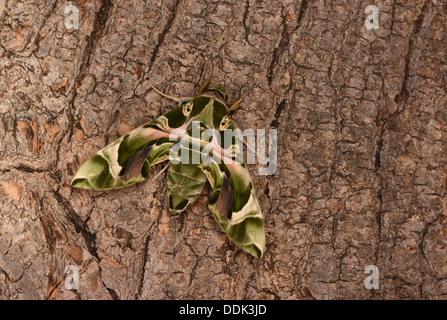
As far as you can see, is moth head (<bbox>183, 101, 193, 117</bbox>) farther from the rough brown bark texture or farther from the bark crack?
the bark crack

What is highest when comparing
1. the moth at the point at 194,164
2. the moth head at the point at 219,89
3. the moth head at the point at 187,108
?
the moth head at the point at 219,89

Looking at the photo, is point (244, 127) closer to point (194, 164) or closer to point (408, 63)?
point (194, 164)

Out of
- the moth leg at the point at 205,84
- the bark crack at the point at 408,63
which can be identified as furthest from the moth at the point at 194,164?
the bark crack at the point at 408,63

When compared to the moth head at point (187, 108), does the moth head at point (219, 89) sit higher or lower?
higher

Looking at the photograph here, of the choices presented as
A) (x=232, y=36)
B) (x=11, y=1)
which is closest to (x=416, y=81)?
(x=232, y=36)

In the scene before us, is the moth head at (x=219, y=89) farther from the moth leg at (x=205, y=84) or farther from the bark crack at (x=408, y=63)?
the bark crack at (x=408, y=63)

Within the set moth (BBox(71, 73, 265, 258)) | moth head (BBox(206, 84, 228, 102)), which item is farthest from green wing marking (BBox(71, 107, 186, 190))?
moth head (BBox(206, 84, 228, 102))

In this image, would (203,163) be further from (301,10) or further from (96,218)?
(301,10)
